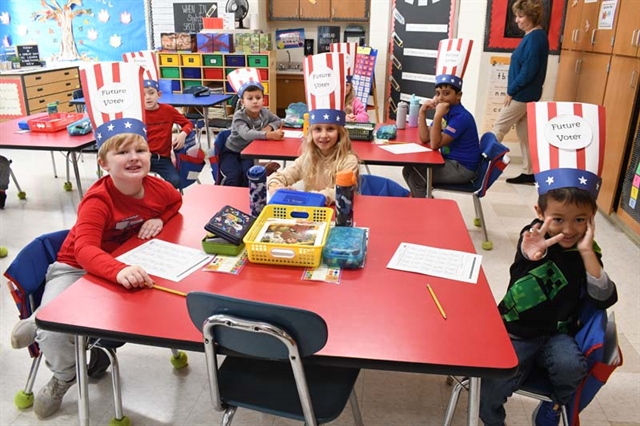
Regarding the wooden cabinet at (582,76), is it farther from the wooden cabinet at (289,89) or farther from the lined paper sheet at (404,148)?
the wooden cabinet at (289,89)

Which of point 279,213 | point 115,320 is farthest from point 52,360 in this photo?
point 279,213

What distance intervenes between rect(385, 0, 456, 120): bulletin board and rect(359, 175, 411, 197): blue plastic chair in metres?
4.32

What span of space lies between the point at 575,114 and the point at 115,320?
1.41m

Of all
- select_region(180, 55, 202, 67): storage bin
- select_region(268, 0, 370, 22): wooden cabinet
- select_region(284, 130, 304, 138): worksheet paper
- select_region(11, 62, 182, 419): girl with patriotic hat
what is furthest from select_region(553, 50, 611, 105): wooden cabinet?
select_region(180, 55, 202, 67): storage bin

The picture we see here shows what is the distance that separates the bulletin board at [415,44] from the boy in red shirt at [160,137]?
12.3ft

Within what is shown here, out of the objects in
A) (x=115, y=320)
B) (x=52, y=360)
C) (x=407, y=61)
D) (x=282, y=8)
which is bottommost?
(x=52, y=360)

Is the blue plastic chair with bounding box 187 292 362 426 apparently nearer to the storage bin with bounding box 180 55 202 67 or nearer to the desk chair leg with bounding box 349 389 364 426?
the desk chair leg with bounding box 349 389 364 426

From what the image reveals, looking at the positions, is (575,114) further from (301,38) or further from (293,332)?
(301,38)

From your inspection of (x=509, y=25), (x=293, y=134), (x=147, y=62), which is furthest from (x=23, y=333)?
(x=509, y=25)

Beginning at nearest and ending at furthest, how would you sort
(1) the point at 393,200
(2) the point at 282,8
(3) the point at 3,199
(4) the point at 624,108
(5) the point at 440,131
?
(1) the point at 393,200 → (5) the point at 440,131 → (4) the point at 624,108 → (3) the point at 3,199 → (2) the point at 282,8

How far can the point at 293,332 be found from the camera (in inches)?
45.1

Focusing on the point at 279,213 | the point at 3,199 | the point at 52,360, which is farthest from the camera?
the point at 3,199

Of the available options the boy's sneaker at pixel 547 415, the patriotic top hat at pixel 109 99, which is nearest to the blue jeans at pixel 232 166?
the patriotic top hat at pixel 109 99

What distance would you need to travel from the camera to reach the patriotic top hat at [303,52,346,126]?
249cm
